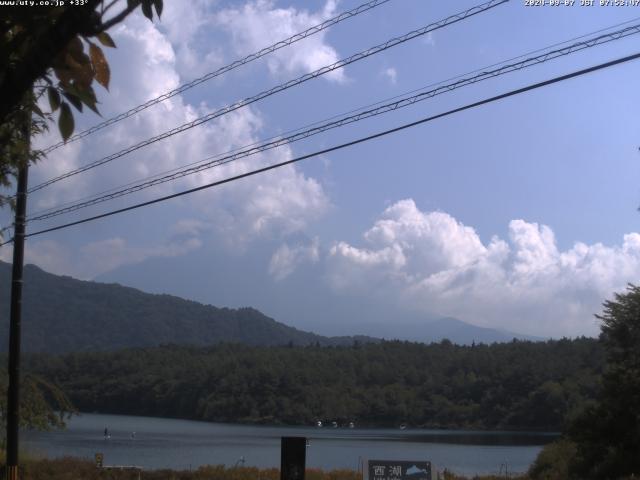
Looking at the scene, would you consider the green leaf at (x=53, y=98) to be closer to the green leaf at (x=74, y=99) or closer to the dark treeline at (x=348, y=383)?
the green leaf at (x=74, y=99)

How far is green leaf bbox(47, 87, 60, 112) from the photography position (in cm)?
347

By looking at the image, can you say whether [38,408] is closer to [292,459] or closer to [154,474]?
[154,474]

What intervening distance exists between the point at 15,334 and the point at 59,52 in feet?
47.9

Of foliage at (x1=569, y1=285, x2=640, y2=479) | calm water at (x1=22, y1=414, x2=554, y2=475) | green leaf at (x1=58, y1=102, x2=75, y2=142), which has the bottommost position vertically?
calm water at (x1=22, y1=414, x2=554, y2=475)

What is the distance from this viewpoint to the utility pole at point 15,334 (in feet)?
52.0

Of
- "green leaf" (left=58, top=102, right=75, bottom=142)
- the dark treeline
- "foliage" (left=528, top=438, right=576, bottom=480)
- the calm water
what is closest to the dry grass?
"foliage" (left=528, top=438, right=576, bottom=480)

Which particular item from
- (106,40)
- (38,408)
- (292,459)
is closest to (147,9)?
(106,40)

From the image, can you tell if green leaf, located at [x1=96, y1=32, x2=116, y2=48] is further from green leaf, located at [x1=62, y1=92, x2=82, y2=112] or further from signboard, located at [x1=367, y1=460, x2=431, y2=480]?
signboard, located at [x1=367, y1=460, x2=431, y2=480]

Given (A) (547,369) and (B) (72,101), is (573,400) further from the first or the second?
(B) (72,101)

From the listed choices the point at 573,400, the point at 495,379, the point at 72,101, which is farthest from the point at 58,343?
the point at 72,101

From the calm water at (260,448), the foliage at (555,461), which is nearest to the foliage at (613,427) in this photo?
the foliage at (555,461)

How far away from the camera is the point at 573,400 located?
5850 cm

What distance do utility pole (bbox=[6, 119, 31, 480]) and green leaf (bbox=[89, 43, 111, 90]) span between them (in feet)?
42.6

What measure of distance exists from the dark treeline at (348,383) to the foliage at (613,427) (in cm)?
3583
